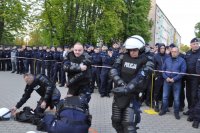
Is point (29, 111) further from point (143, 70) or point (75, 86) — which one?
point (143, 70)

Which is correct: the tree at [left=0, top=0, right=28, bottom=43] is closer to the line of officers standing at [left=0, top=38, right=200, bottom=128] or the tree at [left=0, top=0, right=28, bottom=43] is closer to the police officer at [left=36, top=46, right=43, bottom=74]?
the line of officers standing at [left=0, top=38, right=200, bottom=128]

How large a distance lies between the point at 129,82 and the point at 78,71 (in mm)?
1847

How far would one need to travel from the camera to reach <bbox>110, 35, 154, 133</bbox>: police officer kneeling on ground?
5.82 metres

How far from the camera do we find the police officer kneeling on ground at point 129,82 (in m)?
5.82

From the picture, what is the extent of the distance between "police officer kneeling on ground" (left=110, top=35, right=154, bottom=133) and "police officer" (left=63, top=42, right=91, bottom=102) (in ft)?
5.13

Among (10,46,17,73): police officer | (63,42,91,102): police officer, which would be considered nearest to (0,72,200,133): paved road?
(63,42,91,102): police officer

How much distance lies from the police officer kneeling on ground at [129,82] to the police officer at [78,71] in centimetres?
156

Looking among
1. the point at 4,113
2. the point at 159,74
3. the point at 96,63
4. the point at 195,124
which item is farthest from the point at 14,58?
the point at 195,124

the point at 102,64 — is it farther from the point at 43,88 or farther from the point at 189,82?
the point at 43,88

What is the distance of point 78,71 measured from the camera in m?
7.54

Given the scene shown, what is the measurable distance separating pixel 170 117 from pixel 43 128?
3.86 m

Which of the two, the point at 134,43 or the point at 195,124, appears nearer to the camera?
the point at 134,43

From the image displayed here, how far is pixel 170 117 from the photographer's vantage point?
32.4ft

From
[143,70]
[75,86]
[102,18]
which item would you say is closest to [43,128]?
[75,86]
